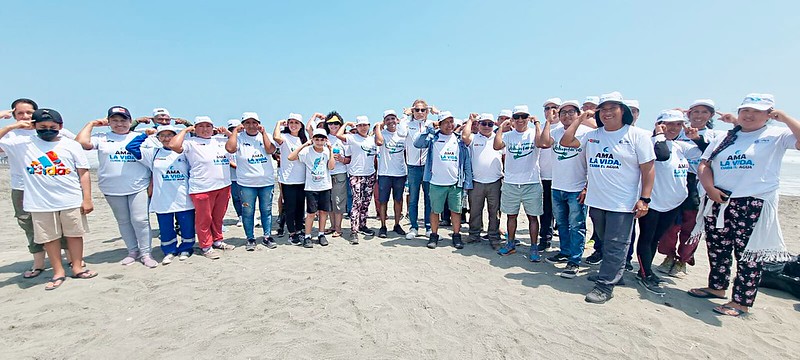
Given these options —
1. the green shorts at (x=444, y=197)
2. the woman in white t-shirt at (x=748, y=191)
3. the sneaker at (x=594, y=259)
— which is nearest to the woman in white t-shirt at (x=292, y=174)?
the green shorts at (x=444, y=197)

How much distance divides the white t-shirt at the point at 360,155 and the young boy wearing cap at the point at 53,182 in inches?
149

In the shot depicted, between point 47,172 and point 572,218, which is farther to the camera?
point 572,218

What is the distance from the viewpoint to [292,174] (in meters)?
5.90

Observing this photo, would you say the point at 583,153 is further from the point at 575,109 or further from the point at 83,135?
the point at 83,135

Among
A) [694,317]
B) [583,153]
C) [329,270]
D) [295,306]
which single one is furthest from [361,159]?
[694,317]

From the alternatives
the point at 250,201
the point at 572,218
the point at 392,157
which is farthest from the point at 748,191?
the point at 250,201

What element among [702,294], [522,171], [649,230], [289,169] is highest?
[289,169]

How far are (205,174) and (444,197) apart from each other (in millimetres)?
3786

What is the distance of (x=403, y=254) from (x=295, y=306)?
7.26 feet

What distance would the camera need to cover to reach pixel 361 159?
21.4ft

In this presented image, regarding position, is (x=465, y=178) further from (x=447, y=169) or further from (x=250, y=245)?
(x=250, y=245)

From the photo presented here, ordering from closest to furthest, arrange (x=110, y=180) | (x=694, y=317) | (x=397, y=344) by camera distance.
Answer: (x=397, y=344), (x=694, y=317), (x=110, y=180)

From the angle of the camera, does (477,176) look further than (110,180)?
Yes

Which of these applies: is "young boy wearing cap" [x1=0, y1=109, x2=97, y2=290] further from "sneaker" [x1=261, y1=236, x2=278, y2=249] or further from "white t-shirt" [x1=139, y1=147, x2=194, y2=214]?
"sneaker" [x1=261, y1=236, x2=278, y2=249]
